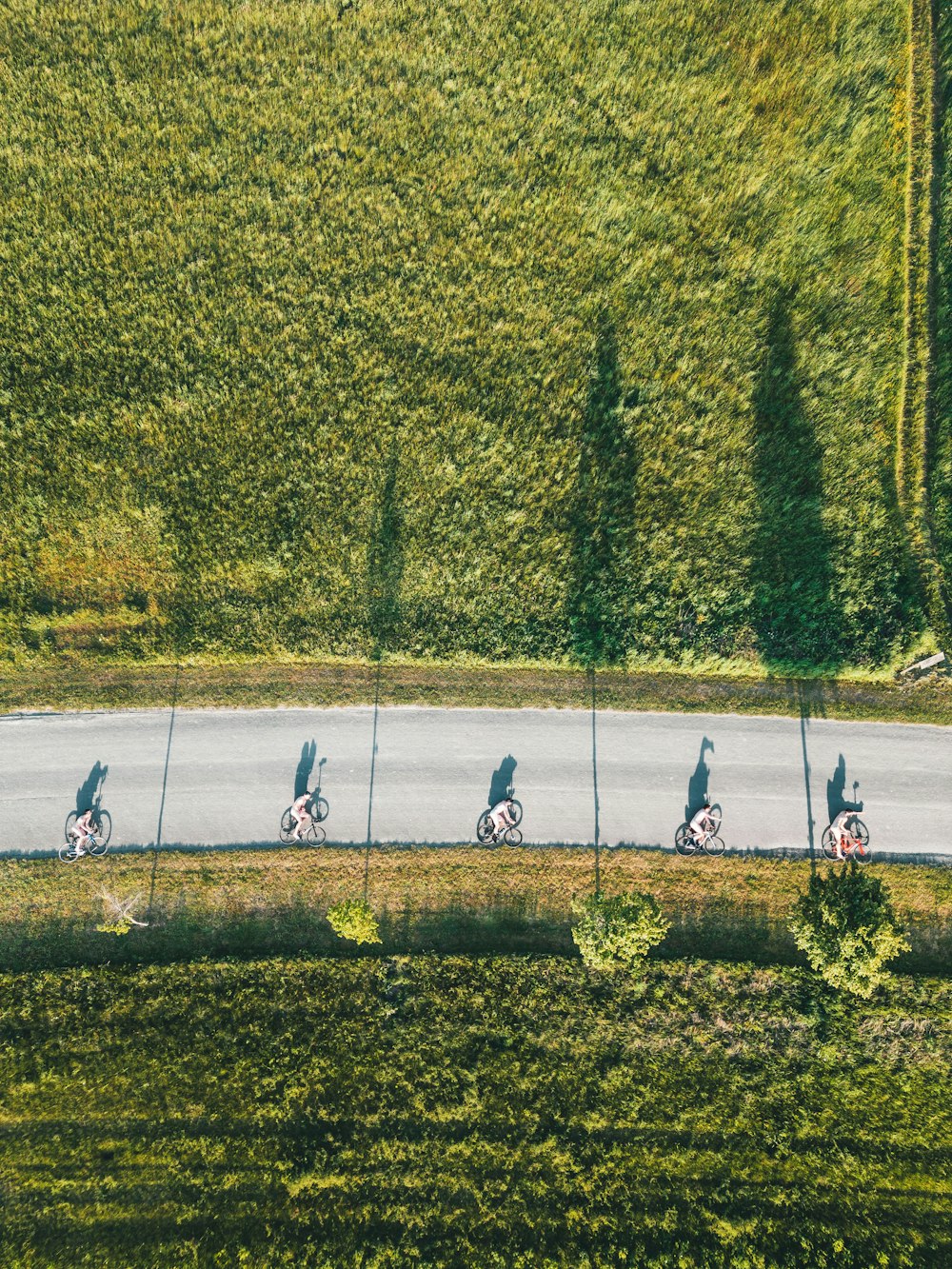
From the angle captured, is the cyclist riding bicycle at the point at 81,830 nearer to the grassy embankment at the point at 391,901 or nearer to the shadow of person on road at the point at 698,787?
the grassy embankment at the point at 391,901

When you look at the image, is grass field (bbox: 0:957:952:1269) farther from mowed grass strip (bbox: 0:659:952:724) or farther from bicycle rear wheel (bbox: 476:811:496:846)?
mowed grass strip (bbox: 0:659:952:724)

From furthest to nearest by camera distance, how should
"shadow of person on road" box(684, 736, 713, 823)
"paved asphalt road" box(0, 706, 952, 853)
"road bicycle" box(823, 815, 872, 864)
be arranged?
1. "shadow of person on road" box(684, 736, 713, 823)
2. "paved asphalt road" box(0, 706, 952, 853)
3. "road bicycle" box(823, 815, 872, 864)

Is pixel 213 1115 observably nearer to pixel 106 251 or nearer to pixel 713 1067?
pixel 713 1067

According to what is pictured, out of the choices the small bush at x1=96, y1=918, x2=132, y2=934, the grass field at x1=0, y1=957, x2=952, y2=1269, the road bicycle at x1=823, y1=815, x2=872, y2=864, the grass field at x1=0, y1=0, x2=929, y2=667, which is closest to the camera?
the grass field at x1=0, y1=957, x2=952, y2=1269

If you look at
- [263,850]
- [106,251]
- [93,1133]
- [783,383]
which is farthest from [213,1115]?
[783,383]

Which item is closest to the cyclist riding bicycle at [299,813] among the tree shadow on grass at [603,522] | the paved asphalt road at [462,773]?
the paved asphalt road at [462,773]

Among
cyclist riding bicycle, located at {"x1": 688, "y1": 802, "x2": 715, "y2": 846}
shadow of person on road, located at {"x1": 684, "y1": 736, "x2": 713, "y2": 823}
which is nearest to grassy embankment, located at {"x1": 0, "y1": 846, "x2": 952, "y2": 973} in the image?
cyclist riding bicycle, located at {"x1": 688, "y1": 802, "x2": 715, "y2": 846}
